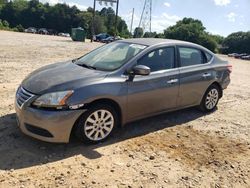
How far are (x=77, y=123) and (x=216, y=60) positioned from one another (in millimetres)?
3929

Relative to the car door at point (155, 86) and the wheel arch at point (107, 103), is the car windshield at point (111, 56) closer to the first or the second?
the car door at point (155, 86)

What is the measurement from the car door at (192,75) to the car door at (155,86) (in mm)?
219

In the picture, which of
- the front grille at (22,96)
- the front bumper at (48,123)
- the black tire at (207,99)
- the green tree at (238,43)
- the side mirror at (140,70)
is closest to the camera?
the front bumper at (48,123)

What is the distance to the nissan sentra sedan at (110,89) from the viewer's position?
15.6 ft

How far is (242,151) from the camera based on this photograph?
560 centimetres

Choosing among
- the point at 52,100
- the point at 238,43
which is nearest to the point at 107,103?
the point at 52,100

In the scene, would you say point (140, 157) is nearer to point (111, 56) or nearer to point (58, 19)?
point (111, 56)

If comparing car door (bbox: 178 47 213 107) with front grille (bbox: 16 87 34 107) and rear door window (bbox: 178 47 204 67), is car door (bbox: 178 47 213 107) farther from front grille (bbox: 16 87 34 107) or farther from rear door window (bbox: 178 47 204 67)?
front grille (bbox: 16 87 34 107)

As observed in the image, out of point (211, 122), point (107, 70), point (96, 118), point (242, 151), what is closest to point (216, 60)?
point (211, 122)

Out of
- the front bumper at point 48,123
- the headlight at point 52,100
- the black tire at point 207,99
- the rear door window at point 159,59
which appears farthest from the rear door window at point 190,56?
the headlight at point 52,100

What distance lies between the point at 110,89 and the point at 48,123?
3.54ft

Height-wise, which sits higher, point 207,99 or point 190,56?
point 190,56

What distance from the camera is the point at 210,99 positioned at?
7422 millimetres

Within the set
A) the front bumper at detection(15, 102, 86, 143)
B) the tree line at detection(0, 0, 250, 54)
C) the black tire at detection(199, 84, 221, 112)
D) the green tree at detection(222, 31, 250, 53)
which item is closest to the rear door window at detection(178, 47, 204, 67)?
the black tire at detection(199, 84, 221, 112)
